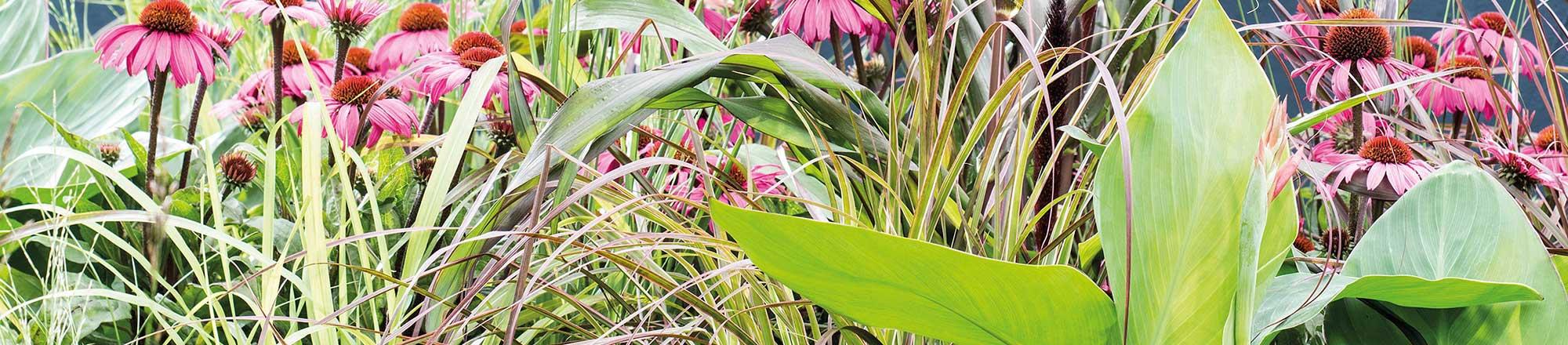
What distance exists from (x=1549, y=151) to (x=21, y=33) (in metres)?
1.40

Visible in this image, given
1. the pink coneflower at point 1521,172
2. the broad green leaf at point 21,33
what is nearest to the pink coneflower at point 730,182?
the pink coneflower at point 1521,172

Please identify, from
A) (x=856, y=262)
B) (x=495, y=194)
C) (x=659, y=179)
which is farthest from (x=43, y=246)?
(x=856, y=262)

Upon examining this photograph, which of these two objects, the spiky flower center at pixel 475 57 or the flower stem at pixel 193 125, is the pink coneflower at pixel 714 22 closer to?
the spiky flower center at pixel 475 57

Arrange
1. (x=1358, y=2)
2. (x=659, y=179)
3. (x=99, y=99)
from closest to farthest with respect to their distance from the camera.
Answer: (x=659, y=179), (x=1358, y=2), (x=99, y=99)

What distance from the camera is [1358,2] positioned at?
808 mm

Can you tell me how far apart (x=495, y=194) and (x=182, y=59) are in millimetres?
208

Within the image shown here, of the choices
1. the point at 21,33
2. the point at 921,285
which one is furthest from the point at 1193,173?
the point at 21,33

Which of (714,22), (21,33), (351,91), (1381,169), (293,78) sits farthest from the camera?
(21,33)

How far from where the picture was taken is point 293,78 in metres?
0.78

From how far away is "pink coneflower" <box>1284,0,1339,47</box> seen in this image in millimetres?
681

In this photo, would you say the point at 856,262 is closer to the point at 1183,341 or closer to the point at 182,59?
the point at 1183,341

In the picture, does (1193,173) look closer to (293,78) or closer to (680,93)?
(680,93)

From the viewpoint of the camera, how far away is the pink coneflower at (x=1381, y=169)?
1.84 feet

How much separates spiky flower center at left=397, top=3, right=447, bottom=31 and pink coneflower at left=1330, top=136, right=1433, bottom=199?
66 cm
